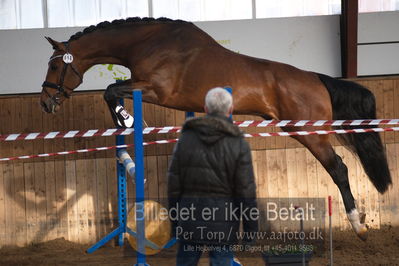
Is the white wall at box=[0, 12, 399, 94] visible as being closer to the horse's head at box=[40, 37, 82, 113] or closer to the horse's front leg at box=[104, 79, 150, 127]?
the horse's head at box=[40, 37, 82, 113]

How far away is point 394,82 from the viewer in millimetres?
7395

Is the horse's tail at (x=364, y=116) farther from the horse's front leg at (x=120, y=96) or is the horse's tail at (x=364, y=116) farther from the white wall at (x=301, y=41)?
the horse's front leg at (x=120, y=96)

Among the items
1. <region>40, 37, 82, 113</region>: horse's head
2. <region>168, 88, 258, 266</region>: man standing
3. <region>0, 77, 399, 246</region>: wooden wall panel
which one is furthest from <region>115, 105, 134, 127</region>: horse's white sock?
<region>168, 88, 258, 266</region>: man standing

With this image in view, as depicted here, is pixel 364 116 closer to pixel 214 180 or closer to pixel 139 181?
pixel 139 181

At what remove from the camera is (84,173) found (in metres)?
7.23

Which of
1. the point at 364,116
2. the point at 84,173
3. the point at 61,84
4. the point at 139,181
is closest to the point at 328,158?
the point at 364,116

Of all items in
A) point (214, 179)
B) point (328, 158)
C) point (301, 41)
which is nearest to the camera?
point (214, 179)

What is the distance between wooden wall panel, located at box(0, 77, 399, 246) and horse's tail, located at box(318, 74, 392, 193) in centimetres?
125

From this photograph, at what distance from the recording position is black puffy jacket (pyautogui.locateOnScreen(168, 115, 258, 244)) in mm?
3037

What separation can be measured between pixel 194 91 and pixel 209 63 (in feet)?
0.98

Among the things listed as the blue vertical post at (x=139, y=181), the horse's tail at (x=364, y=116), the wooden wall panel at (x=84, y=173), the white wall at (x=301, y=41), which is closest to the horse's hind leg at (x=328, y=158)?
the horse's tail at (x=364, y=116)

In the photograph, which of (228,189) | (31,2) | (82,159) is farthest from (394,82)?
(228,189)

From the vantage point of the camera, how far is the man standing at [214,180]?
3.04 meters

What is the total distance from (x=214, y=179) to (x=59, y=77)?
336 centimetres
